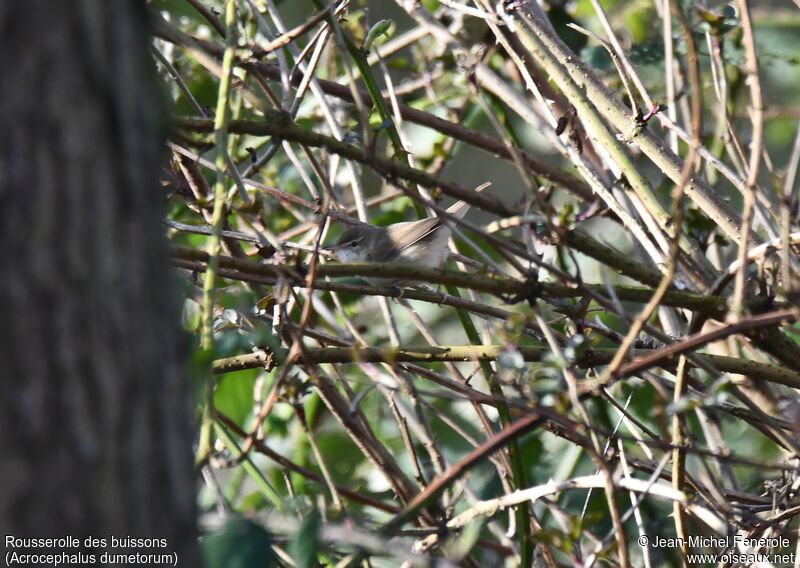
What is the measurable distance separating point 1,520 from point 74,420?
136mm

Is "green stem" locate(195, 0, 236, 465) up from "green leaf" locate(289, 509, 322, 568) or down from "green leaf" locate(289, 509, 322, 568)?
up

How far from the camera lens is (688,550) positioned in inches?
86.4

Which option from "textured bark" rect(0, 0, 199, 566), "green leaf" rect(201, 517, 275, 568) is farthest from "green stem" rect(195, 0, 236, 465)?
"textured bark" rect(0, 0, 199, 566)

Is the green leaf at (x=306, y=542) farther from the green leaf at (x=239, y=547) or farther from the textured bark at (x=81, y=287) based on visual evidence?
the textured bark at (x=81, y=287)

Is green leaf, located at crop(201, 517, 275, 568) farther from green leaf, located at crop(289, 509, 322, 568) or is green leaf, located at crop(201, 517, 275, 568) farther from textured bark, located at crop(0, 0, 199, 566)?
textured bark, located at crop(0, 0, 199, 566)

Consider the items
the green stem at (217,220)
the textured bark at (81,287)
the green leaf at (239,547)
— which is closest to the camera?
the textured bark at (81,287)

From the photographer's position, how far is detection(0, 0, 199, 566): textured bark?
3.21ft

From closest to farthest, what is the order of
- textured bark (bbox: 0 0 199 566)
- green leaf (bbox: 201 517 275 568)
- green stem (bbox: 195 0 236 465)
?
textured bark (bbox: 0 0 199 566)
green leaf (bbox: 201 517 275 568)
green stem (bbox: 195 0 236 465)

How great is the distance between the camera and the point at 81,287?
101cm

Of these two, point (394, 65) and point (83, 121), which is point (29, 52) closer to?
point (83, 121)

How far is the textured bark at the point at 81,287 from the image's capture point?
3.21 ft

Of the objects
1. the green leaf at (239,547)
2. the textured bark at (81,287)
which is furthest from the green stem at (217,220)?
the textured bark at (81,287)

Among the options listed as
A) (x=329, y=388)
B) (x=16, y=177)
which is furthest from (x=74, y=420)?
(x=329, y=388)

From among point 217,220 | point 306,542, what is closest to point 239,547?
point 306,542
